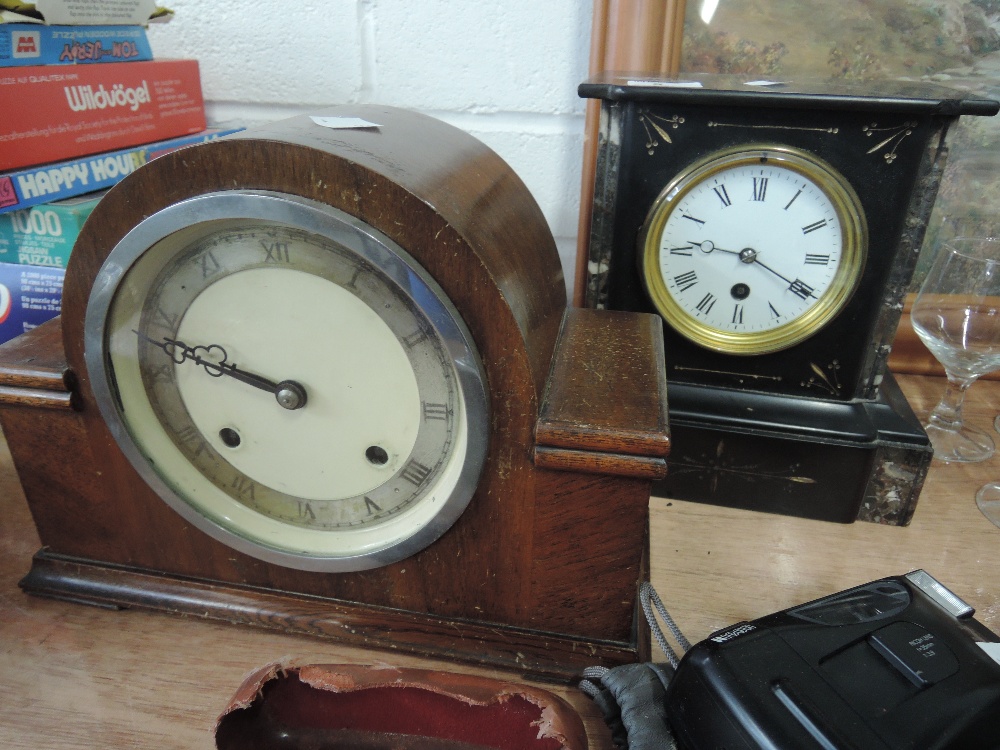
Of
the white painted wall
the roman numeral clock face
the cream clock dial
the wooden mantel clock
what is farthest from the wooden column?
the cream clock dial

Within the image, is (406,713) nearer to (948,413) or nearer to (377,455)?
(377,455)

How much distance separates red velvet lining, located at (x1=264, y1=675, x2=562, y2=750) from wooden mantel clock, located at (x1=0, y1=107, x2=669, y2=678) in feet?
0.24

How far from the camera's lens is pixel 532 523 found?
581 mm

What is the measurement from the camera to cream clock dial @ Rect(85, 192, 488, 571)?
532 mm

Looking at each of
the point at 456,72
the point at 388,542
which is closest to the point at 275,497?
the point at 388,542

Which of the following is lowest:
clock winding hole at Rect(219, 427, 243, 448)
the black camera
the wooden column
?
the black camera

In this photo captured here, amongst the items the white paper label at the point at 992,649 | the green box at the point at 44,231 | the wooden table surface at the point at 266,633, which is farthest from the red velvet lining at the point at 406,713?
the green box at the point at 44,231

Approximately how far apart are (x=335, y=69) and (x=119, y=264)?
0.60m

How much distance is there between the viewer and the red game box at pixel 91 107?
835mm

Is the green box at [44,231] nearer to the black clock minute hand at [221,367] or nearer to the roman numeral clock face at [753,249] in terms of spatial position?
the black clock minute hand at [221,367]

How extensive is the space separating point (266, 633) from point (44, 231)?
0.58 m

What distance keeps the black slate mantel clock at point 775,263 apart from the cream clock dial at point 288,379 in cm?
33

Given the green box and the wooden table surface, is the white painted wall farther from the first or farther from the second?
the wooden table surface

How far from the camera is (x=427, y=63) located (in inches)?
39.9
